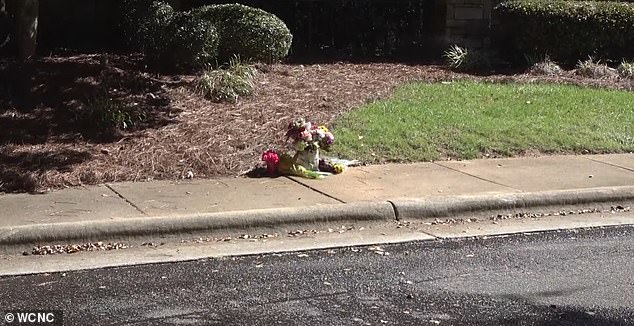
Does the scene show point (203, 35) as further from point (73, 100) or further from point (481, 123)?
point (481, 123)

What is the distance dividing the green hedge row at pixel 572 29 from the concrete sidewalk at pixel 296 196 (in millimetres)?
5650

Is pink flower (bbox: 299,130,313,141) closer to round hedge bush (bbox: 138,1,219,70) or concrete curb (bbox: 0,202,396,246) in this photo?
concrete curb (bbox: 0,202,396,246)

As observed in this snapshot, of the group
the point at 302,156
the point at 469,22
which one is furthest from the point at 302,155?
the point at 469,22

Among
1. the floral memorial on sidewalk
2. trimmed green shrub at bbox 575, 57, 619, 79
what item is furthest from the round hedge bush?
trimmed green shrub at bbox 575, 57, 619, 79

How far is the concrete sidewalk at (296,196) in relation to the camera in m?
7.02

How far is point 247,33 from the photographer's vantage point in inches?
509

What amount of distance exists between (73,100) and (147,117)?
1.03 m

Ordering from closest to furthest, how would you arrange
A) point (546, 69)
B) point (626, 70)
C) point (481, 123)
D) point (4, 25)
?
point (481, 123)
point (4, 25)
point (546, 69)
point (626, 70)

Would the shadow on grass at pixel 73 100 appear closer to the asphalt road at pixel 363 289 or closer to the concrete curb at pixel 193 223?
the concrete curb at pixel 193 223

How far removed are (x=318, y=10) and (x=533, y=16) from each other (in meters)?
3.78

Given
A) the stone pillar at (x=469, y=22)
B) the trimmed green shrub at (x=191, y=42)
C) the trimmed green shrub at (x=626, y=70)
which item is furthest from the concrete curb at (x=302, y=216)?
the stone pillar at (x=469, y=22)

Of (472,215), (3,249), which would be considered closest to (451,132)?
(472,215)

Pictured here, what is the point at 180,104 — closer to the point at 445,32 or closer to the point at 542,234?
the point at 542,234

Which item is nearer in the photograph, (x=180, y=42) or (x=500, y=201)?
(x=500, y=201)
